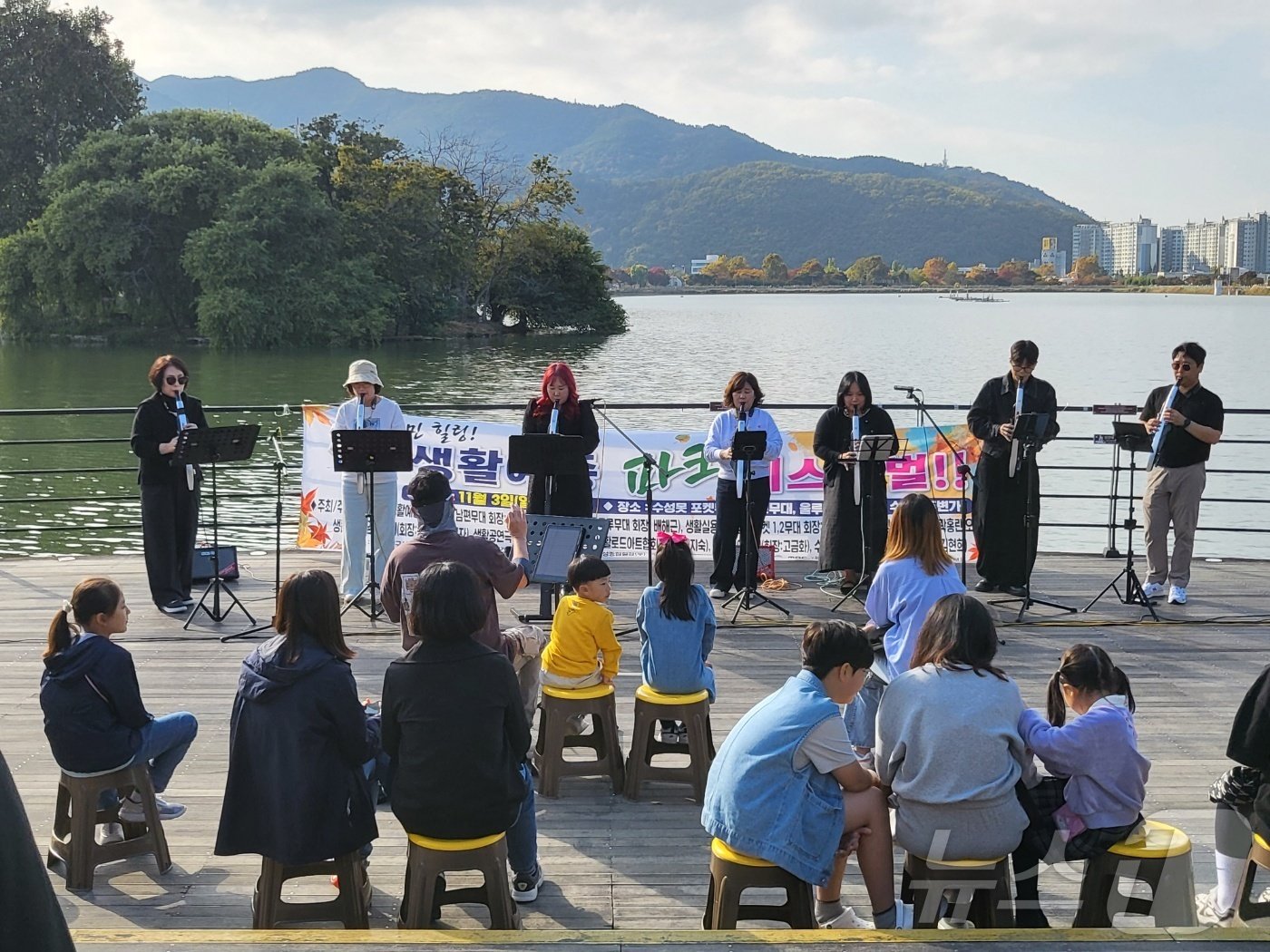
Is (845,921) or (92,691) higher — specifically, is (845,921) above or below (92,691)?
below

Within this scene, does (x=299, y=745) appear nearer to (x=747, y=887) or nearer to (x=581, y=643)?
(x=747, y=887)

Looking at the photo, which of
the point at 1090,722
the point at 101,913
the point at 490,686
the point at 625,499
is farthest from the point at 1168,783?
the point at 625,499

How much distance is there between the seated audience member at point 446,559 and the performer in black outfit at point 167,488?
2.89 m

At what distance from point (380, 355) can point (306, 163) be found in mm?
8187

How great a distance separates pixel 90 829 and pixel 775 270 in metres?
148

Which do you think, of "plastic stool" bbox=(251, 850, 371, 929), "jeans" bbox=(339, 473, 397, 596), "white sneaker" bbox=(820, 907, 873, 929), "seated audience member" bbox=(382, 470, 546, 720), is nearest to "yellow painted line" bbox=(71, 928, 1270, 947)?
"plastic stool" bbox=(251, 850, 371, 929)

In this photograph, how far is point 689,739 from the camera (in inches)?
182

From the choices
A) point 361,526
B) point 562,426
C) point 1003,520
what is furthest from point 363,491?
point 1003,520

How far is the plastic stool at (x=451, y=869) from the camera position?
3.38 m

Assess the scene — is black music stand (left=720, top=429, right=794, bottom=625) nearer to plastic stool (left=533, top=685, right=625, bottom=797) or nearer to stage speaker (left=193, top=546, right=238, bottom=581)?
plastic stool (left=533, top=685, right=625, bottom=797)

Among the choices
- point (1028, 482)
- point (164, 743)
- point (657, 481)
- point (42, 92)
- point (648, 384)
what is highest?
point (42, 92)

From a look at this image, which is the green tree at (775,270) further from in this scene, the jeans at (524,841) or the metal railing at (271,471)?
the jeans at (524,841)

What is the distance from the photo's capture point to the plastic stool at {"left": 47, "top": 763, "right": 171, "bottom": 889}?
390 centimetres

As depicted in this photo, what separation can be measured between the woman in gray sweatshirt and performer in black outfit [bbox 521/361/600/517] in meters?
4.26
